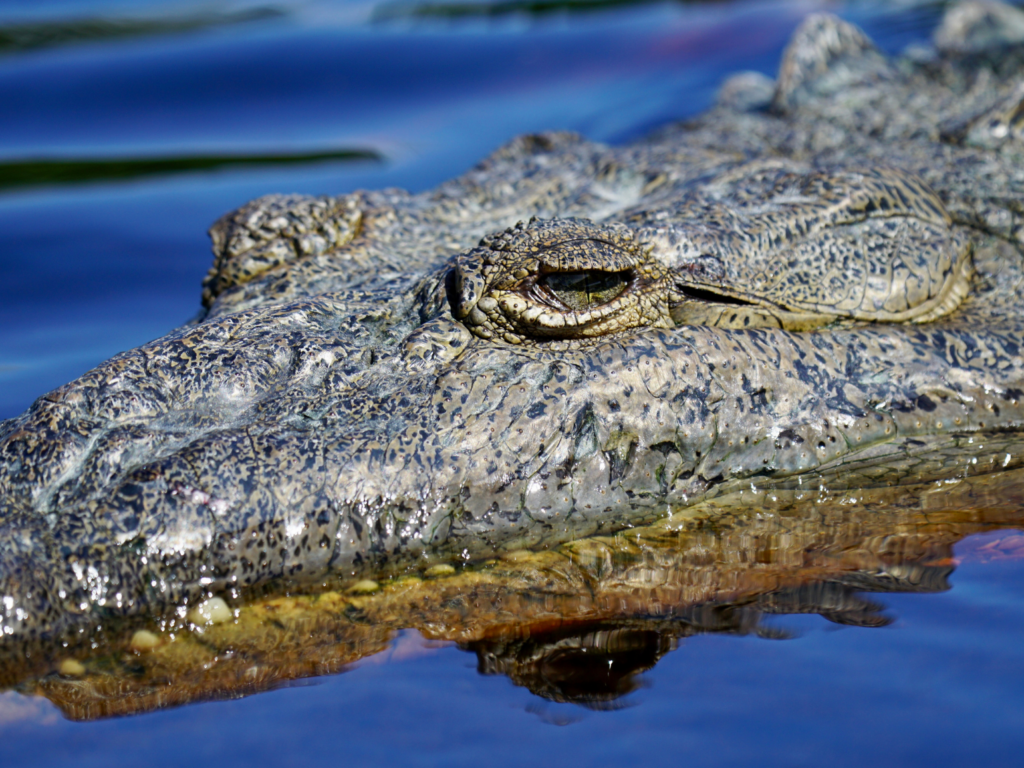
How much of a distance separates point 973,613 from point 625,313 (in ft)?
3.88

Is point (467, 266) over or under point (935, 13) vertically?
under

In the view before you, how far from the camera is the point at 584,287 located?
3127 mm

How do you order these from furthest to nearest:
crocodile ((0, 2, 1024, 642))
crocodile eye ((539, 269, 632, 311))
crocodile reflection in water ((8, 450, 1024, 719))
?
crocodile eye ((539, 269, 632, 311))
crocodile ((0, 2, 1024, 642))
crocodile reflection in water ((8, 450, 1024, 719))

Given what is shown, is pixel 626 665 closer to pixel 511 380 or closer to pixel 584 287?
pixel 511 380

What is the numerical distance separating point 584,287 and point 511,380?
0.38m

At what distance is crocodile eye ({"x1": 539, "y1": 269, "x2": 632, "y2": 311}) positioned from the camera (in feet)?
10.2

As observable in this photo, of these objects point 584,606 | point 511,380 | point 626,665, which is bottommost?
point 626,665

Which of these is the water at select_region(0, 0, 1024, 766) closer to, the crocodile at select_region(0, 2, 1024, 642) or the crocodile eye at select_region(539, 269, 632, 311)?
the crocodile at select_region(0, 2, 1024, 642)

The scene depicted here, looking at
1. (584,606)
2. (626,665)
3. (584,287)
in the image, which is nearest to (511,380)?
(584,287)

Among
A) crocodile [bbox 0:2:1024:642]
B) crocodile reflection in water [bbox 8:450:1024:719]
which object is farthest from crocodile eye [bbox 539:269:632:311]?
crocodile reflection in water [bbox 8:450:1024:719]

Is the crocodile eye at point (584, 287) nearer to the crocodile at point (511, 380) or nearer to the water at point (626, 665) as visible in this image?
the crocodile at point (511, 380)

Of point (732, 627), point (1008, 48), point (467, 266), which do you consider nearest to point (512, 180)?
point (467, 266)

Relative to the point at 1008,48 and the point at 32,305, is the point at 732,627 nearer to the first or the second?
the point at 32,305

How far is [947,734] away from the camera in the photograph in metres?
2.26
